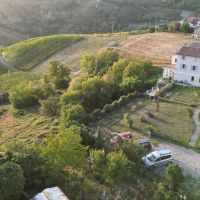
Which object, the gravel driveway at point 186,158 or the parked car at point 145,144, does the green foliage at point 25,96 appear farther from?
the gravel driveway at point 186,158

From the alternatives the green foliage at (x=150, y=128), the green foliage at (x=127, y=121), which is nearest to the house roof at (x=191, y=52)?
the green foliage at (x=127, y=121)

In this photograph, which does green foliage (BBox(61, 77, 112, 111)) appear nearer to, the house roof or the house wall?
the house wall

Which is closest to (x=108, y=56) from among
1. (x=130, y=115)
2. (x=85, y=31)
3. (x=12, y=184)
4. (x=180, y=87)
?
(x=180, y=87)

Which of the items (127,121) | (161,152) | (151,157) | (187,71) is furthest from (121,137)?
(187,71)

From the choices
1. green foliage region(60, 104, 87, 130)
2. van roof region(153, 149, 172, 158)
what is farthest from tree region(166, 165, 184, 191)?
green foliage region(60, 104, 87, 130)

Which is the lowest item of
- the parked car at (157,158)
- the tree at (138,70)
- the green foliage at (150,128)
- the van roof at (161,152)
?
the parked car at (157,158)

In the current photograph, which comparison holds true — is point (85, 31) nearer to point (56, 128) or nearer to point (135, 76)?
point (135, 76)

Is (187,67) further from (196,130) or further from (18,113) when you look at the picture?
(18,113)

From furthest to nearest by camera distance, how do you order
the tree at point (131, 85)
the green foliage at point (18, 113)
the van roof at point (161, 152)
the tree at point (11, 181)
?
1. the green foliage at point (18, 113)
2. the tree at point (131, 85)
3. the van roof at point (161, 152)
4. the tree at point (11, 181)
